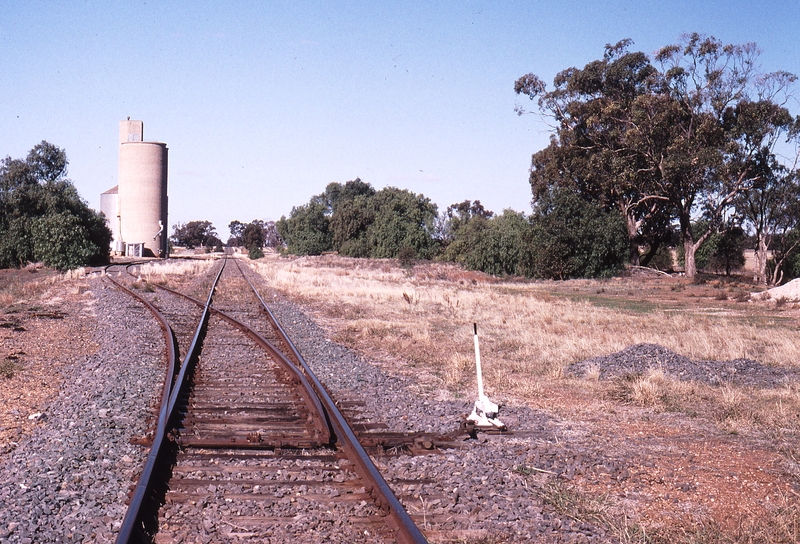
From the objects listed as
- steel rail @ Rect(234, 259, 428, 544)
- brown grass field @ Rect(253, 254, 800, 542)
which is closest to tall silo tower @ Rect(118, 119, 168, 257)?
brown grass field @ Rect(253, 254, 800, 542)

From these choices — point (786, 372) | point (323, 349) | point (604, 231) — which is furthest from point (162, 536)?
point (604, 231)

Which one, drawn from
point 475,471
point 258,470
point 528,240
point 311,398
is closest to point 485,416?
point 475,471

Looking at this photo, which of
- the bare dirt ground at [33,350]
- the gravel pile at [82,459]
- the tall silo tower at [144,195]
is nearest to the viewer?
the gravel pile at [82,459]

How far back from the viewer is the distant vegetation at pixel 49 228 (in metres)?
52.5

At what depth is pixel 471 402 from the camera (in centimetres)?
959

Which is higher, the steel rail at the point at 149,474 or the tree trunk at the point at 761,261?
the tree trunk at the point at 761,261

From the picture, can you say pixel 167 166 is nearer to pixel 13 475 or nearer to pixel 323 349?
pixel 323 349

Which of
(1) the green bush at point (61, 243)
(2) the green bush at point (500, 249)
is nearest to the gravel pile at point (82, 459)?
(1) the green bush at point (61, 243)

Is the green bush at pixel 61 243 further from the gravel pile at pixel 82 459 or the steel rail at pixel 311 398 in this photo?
the gravel pile at pixel 82 459

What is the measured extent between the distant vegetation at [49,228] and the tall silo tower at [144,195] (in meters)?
19.8

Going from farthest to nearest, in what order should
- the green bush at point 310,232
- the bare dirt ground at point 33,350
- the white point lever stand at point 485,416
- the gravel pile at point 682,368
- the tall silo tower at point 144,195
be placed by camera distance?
the green bush at point 310,232 → the tall silo tower at point 144,195 → the gravel pile at point 682,368 → the bare dirt ground at point 33,350 → the white point lever stand at point 485,416

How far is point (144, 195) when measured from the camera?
9781 centimetres

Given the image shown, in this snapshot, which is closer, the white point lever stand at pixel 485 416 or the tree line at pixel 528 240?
the white point lever stand at pixel 485 416

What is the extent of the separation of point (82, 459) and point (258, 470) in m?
1.60
